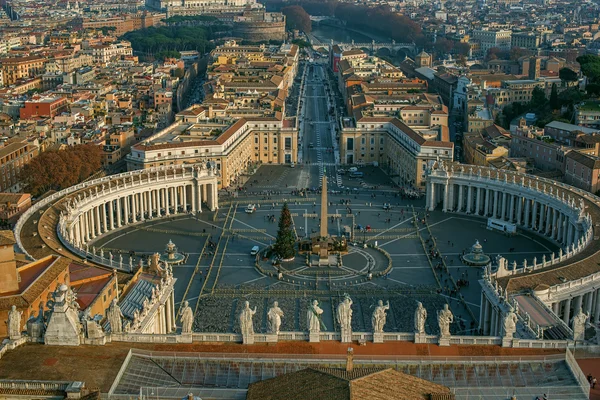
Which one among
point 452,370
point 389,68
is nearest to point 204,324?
point 452,370

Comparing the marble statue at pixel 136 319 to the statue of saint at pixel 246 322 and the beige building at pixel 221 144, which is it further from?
the beige building at pixel 221 144

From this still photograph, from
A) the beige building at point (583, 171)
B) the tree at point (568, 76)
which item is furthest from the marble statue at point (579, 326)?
the tree at point (568, 76)

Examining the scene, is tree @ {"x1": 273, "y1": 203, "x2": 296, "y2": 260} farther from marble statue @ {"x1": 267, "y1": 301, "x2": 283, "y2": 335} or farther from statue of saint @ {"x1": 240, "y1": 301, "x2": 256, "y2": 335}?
statue of saint @ {"x1": 240, "y1": 301, "x2": 256, "y2": 335}

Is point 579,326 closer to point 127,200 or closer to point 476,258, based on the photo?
point 476,258

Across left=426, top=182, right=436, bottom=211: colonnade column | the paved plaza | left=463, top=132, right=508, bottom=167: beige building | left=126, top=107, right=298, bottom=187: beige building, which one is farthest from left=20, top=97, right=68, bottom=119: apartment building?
left=426, top=182, right=436, bottom=211: colonnade column

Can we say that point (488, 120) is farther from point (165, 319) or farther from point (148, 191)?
point (165, 319)
